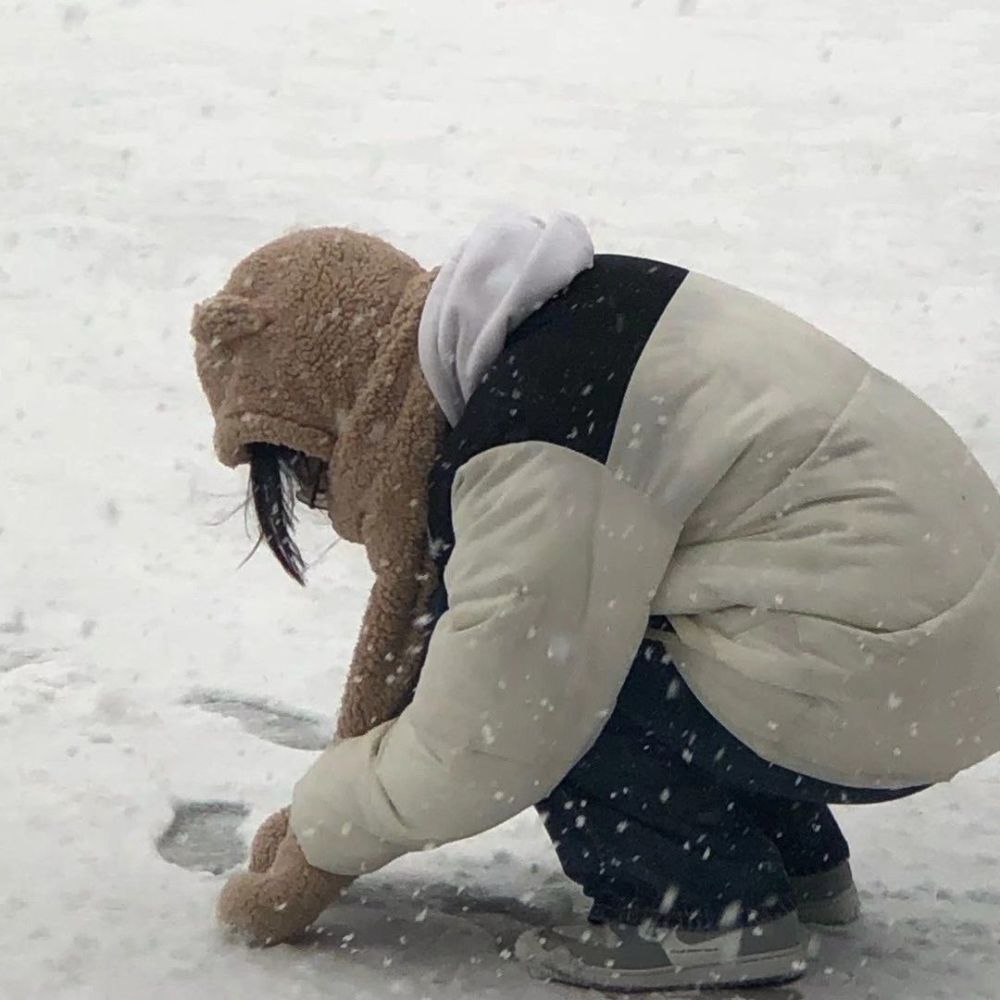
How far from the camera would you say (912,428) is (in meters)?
1.85

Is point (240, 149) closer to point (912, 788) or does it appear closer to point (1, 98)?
point (1, 98)

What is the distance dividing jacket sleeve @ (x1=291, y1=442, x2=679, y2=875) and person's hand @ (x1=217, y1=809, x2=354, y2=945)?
181 millimetres

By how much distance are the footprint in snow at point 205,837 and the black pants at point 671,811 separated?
22.6 inches

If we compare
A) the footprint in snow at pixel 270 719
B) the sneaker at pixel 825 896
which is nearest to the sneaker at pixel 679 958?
the sneaker at pixel 825 896

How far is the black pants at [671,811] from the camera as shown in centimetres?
190

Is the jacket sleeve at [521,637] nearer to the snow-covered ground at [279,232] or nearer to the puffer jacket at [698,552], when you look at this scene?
the puffer jacket at [698,552]

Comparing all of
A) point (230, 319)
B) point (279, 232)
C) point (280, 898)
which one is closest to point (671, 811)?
point (280, 898)

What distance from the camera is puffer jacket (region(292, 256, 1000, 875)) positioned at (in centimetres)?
174

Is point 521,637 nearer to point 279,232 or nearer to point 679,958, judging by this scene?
point 679,958

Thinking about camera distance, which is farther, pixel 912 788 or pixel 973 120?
pixel 973 120

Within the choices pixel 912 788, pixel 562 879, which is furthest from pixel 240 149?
pixel 912 788

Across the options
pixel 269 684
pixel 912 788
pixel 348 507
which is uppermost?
pixel 348 507

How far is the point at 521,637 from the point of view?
1.74 m

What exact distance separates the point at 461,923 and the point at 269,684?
0.93 meters
